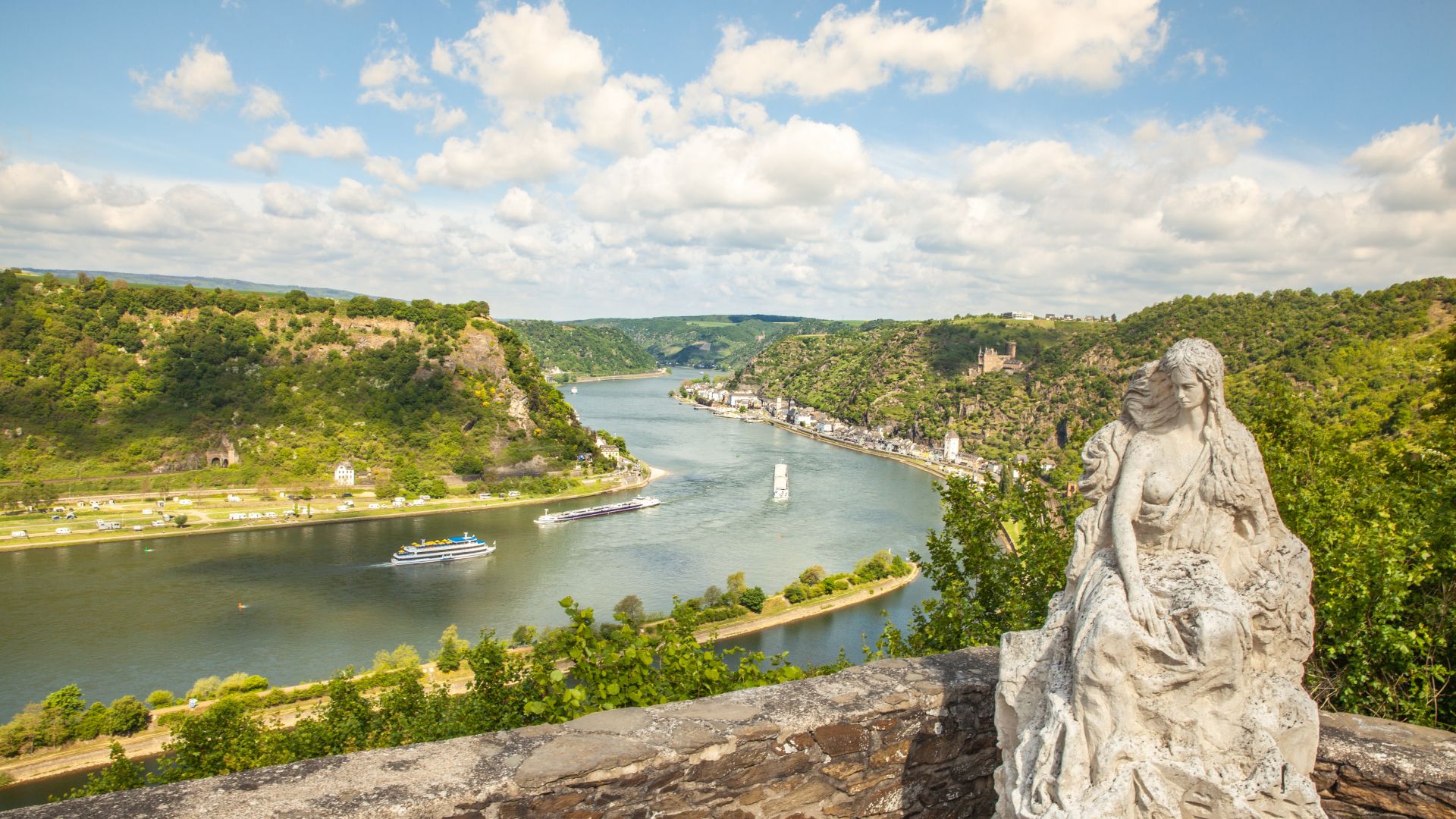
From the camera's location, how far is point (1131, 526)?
2473mm

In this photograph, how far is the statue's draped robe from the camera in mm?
2062

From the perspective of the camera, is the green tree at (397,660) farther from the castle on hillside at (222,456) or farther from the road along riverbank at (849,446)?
the castle on hillside at (222,456)

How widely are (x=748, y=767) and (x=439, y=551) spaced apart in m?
33.0

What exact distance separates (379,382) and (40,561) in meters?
29.3

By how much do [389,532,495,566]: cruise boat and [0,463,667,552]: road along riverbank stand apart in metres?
9.44

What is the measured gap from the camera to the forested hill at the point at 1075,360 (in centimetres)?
2709

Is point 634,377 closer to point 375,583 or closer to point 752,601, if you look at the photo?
point 375,583

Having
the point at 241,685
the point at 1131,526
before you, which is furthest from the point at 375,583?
the point at 1131,526

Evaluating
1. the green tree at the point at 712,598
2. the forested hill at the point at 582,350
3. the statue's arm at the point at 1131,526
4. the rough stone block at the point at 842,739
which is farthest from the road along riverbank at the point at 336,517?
the forested hill at the point at 582,350

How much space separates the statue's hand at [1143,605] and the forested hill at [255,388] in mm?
52274

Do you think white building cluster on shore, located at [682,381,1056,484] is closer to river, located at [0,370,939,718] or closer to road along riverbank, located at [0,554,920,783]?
river, located at [0,370,939,718]

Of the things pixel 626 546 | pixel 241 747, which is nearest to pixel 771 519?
pixel 626 546

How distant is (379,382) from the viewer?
60062 mm

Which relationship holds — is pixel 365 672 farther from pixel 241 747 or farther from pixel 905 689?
pixel 905 689
